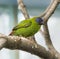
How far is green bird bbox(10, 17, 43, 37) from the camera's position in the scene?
0.75 metres

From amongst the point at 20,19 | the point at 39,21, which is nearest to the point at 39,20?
the point at 39,21

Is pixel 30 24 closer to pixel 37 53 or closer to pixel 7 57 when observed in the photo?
pixel 37 53

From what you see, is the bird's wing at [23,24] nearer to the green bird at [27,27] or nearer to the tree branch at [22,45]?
the green bird at [27,27]

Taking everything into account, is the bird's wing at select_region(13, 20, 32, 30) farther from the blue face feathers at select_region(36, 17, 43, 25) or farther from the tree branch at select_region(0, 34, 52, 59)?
the tree branch at select_region(0, 34, 52, 59)

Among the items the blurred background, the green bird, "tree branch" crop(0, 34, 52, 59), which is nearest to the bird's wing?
the green bird

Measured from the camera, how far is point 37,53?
53cm

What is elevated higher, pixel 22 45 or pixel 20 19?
pixel 22 45

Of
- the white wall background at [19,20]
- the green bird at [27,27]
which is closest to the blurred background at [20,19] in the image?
the white wall background at [19,20]

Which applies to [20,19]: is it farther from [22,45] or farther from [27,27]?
[22,45]

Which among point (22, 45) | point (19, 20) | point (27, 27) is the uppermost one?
point (22, 45)

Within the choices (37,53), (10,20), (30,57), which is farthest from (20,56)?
(37,53)

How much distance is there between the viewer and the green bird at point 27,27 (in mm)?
748

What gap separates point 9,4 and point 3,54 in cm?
37

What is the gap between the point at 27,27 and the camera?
0.80m
